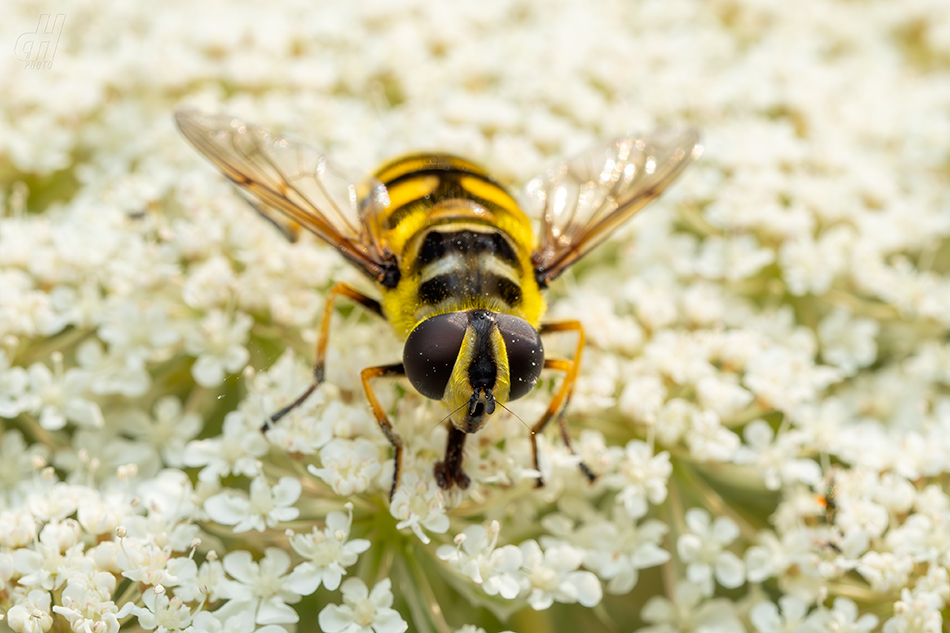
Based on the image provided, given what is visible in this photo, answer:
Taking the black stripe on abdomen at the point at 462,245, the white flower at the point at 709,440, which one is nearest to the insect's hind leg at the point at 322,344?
the black stripe on abdomen at the point at 462,245

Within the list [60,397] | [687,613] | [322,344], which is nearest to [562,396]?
[322,344]

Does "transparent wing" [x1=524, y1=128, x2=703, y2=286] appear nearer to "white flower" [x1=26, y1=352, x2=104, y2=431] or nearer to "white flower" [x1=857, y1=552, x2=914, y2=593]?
"white flower" [x1=857, y1=552, x2=914, y2=593]

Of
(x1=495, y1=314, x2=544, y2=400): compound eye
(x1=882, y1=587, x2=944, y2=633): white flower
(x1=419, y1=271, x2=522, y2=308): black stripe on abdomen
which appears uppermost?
(x1=419, y1=271, x2=522, y2=308): black stripe on abdomen

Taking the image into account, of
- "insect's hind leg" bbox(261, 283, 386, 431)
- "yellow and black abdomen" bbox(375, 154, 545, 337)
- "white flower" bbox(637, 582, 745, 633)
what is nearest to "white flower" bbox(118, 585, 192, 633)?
"insect's hind leg" bbox(261, 283, 386, 431)

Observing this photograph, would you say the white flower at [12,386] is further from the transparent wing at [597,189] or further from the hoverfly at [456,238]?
the transparent wing at [597,189]

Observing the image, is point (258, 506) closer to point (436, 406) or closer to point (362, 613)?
point (362, 613)

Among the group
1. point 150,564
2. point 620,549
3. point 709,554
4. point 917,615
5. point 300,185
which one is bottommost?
point 917,615
